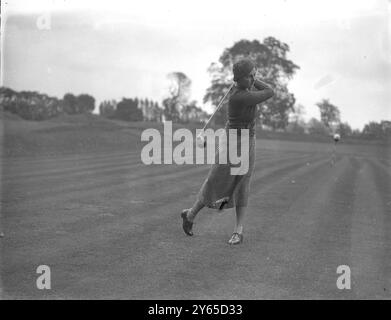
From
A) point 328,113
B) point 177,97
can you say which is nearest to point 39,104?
point 177,97

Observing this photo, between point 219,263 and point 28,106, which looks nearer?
point 219,263

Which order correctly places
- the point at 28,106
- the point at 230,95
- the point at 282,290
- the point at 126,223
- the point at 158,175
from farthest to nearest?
the point at 28,106
the point at 158,175
the point at 126,223
the point at 230,95
the point at 282,290

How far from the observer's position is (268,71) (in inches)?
2440

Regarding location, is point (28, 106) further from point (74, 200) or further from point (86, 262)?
point (86, 262)

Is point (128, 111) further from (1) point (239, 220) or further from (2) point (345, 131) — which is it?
(1) point (239, 220)

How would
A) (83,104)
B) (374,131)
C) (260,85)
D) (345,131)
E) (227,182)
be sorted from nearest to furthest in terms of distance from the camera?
(260,85) < (227,182) < (374,131) < (345,131) < (83,104)

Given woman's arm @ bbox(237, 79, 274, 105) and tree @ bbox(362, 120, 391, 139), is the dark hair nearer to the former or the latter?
woman's arm @ bbox(237, 79, 274, 105)

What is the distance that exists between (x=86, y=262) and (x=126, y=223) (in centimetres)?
222

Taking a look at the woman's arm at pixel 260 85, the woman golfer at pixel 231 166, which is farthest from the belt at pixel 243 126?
the woman's arm at pixel 260 85

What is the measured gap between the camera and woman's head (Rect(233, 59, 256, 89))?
22.4 ft

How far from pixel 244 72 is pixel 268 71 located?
56.5 meters

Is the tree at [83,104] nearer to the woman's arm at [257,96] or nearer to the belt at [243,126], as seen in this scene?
the belt at [243,126]
